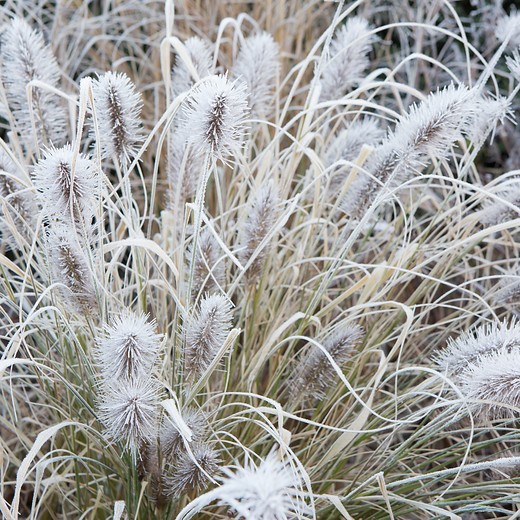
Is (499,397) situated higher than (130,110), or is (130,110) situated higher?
(130,110)

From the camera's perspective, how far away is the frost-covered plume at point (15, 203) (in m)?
1.08

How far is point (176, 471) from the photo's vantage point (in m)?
0.98

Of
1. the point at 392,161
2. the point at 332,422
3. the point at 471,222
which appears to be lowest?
the point at 332,422

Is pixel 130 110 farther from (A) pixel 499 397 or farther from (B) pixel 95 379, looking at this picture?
(A) pixel 499 397

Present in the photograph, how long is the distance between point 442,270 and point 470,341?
36 centimetres

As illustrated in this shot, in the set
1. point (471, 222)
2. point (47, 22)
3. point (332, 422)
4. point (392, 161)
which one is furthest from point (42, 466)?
point (47, 22)

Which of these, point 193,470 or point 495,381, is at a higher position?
point 495,381

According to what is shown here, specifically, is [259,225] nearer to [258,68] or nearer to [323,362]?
[323,362]

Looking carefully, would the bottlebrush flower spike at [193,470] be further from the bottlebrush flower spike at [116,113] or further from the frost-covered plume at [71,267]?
the bottlebrush flower spike at [116,113]

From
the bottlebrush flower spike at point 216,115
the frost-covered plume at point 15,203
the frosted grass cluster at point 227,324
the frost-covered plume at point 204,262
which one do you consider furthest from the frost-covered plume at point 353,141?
the frost-covered plume at point 15,203

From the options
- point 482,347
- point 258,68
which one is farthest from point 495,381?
point 258,68

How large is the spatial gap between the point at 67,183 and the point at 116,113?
0.14 metres

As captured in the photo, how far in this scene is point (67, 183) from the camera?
2.89 ft

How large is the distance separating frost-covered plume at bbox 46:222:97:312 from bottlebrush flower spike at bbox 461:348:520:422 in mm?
494
